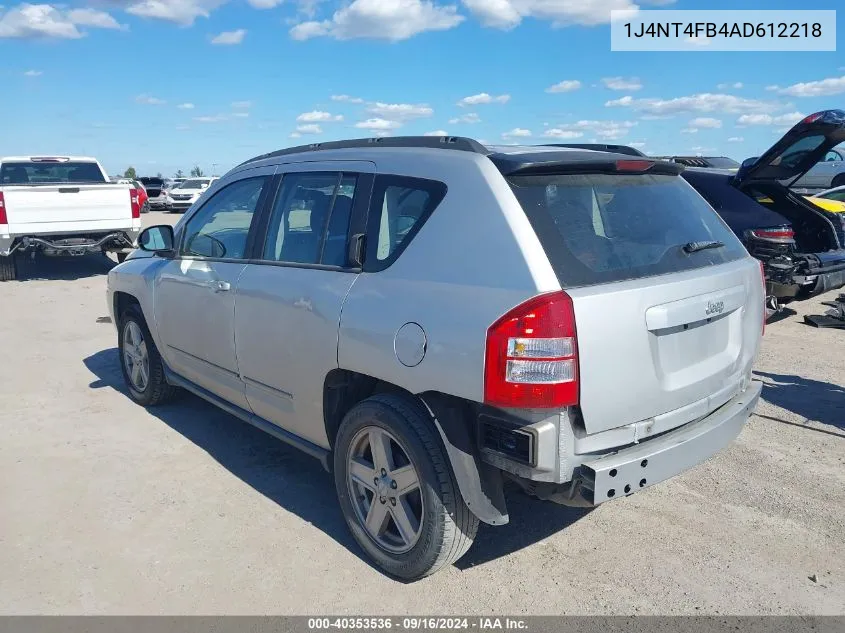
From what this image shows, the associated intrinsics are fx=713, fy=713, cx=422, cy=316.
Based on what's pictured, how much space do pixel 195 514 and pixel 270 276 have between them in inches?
53.7

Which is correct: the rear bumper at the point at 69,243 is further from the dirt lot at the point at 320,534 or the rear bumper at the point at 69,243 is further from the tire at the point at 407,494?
the tire at the point at 407,494

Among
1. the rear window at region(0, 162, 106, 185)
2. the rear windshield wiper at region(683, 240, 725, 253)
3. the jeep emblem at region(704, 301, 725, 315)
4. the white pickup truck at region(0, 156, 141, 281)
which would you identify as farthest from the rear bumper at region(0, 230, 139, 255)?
the jeep emblem at region(704, 301, 725, 315)

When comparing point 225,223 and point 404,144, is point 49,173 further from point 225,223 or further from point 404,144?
point 404,144

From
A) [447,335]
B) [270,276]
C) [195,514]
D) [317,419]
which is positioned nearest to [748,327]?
[447,335]

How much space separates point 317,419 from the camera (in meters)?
3.61

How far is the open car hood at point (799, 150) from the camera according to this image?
257 inches

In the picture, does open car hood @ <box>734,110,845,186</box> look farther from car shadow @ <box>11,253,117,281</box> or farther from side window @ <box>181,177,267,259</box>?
car shadow @ <box>11,253,117,281</box>

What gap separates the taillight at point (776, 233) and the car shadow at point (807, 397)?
2.00m

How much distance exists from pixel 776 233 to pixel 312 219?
227 inches

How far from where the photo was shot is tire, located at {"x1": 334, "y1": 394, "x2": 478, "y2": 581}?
294 centimetres

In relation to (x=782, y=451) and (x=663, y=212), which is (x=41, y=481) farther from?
(x=782, y=451)

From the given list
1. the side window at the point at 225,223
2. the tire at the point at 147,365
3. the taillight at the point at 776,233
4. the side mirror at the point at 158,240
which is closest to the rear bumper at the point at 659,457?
the side window at the point at 225,223

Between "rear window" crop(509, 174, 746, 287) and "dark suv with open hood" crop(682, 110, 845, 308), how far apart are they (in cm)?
407

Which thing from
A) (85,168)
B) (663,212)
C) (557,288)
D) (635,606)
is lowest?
(635,606)
